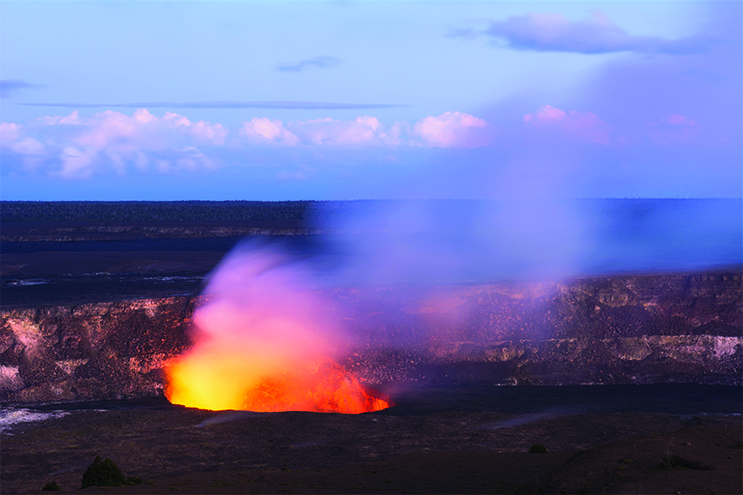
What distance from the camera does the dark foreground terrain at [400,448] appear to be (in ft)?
44.8

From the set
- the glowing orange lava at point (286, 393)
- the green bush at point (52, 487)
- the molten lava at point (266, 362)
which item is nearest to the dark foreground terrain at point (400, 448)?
the green bush at point (52, 487)

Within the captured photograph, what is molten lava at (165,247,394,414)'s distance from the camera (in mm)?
22719

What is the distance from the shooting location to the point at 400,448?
1720 cm

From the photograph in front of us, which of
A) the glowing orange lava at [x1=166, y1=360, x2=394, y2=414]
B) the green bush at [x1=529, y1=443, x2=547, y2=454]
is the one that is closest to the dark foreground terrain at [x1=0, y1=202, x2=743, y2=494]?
the green bush at [x1=529, y1=443, x2=547, y2=454]

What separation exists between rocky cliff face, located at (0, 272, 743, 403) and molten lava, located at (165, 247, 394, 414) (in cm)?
82

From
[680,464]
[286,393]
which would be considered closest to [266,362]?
[286,393]

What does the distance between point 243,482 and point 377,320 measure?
1375 centimetres

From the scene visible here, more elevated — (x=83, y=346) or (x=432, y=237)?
(x=432, y=237)

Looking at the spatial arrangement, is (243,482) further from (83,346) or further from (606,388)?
(606,388)

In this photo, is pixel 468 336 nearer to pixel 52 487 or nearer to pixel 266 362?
pixel 266 362

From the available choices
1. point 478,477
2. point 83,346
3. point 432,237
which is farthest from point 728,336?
point 432,237

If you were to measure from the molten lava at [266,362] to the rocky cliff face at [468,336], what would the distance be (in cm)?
82

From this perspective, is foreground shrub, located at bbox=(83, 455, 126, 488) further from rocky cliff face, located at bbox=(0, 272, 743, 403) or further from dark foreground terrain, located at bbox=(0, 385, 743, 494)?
rocky cliff face, located at bbox=(0, 272, 743, 403)

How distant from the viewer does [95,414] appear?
64.2ft
